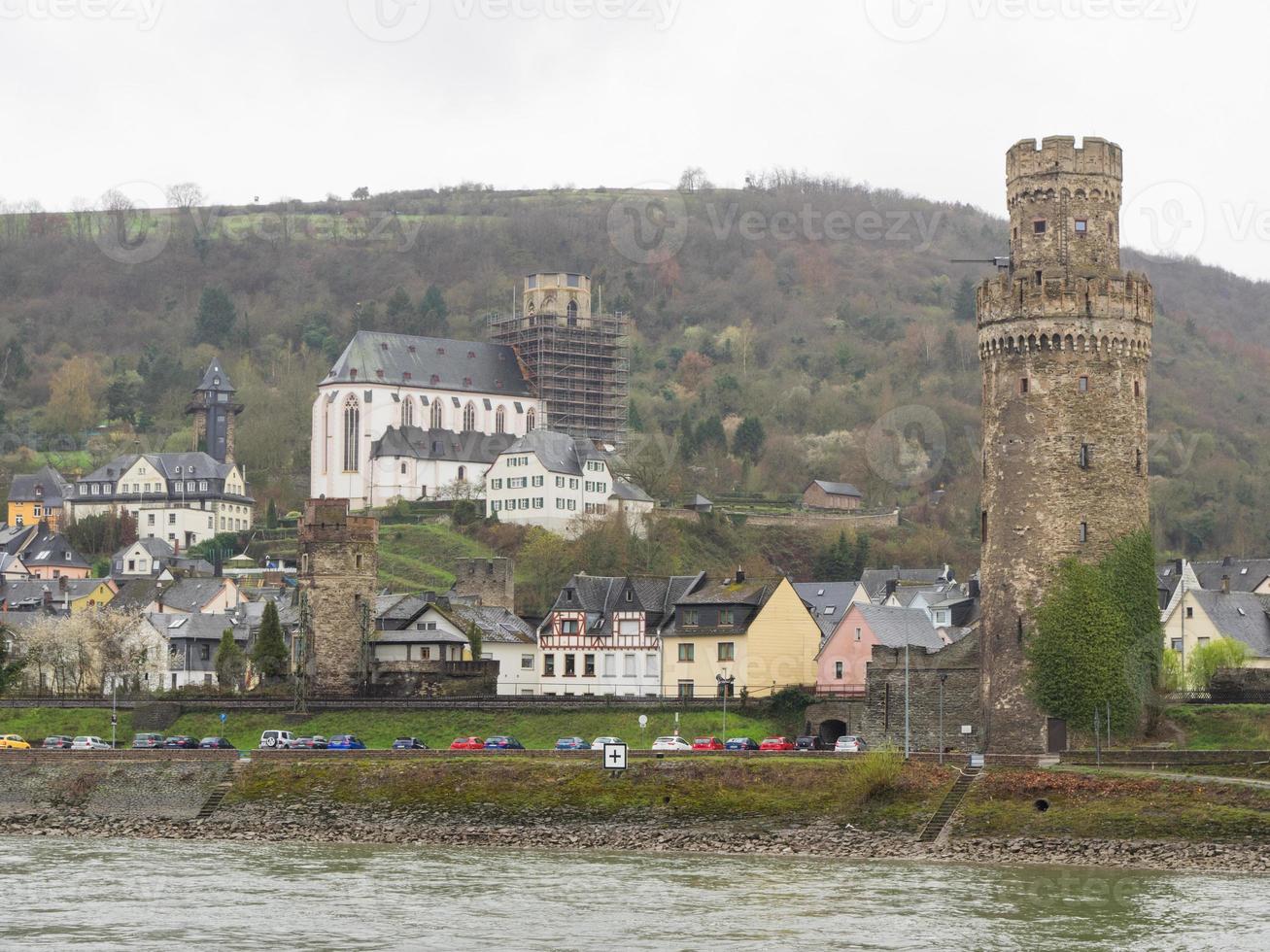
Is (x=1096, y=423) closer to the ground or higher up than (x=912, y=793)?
higher up

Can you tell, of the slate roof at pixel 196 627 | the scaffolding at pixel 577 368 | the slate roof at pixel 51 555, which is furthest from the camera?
the scaffolding at pixel 577 368

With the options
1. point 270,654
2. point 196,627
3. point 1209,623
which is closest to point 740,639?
point 1209,623

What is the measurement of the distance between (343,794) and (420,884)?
48.2 ft

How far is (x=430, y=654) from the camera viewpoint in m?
96.8

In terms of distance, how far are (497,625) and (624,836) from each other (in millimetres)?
38521

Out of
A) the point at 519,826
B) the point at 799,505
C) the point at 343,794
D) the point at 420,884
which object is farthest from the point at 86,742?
the point at 799,505

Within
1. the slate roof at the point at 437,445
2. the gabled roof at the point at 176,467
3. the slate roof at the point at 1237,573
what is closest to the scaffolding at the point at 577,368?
the slate roof at the point at 437,445

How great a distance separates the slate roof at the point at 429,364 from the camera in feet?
565

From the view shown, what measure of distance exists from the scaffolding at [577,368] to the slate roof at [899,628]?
3358 inches

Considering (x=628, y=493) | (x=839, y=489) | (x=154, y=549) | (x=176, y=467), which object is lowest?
(x=154, y=549)

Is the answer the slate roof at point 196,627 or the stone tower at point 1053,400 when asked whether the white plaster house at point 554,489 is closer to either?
the slate roof at point 196,627

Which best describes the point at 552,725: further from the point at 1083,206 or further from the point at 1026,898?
the point at 1026,898

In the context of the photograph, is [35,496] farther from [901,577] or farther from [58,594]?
[901,577]

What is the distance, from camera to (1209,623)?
91.9 metres
